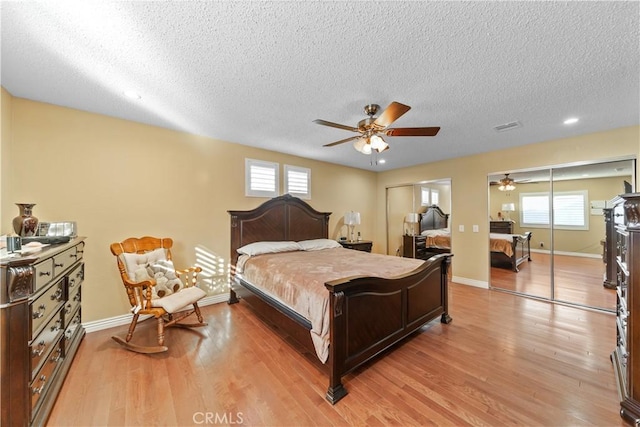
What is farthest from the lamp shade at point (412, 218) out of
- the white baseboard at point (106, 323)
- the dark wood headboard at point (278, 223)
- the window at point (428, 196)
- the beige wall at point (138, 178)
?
the white baseboard at point (106, 323)

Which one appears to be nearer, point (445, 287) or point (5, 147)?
point (5, 147)

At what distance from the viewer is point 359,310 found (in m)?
1.93

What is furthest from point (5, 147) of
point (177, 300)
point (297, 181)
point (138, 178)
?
point (297, 181)

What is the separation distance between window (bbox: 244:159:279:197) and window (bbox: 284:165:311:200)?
237mm

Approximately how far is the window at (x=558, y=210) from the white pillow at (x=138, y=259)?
5531 millimetres

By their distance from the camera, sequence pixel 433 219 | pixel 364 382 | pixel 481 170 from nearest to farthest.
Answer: pixel 364 382 < pixel 481 170 < pixel 433 219

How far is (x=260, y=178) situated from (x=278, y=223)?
851 millimetres

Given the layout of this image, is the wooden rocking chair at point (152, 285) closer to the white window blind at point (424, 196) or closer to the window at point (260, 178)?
the window at point (260, 178)

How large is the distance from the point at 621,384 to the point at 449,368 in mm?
1148

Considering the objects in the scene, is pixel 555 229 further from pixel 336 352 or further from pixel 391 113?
pixel 336 352

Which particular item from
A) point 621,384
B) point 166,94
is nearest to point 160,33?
point 166,94

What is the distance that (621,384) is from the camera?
68.1 inches

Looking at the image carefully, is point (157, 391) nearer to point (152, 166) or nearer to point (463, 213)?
point (152, 166)

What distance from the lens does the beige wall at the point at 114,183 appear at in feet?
7.98
